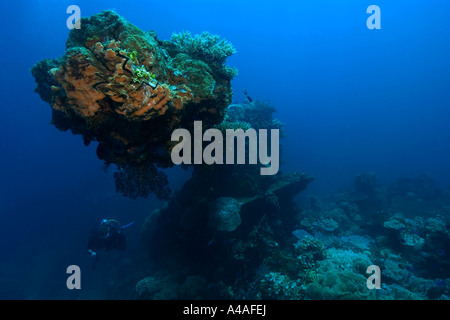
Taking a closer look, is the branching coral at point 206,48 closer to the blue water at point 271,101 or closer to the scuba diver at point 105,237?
the scuba diver at point 105,237

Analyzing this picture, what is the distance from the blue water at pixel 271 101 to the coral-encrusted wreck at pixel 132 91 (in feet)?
44.7

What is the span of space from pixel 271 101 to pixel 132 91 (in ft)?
286

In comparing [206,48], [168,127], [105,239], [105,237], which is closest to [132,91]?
[168,127]

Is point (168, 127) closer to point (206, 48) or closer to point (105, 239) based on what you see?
point (206, 48)

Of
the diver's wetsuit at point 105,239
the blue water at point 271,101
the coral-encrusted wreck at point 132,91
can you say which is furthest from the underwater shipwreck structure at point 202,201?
the blue water at point 271,101

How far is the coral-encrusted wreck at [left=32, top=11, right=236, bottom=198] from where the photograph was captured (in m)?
3.71

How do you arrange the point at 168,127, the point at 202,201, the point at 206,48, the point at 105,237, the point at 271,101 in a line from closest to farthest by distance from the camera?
1. the point at 168,127
2. the point at 206,48
3. the point at 202,201
4. the point at 105,237
5. the point at 271,101

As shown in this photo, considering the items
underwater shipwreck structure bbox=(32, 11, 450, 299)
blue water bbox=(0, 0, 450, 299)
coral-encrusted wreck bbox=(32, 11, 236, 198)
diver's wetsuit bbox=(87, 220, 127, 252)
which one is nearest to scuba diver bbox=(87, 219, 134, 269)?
diver's wetsuit bbox=(87, 220, 127, 252)

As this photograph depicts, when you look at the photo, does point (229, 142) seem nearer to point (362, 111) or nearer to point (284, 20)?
point (362, 111)

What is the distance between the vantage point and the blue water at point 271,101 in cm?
2350

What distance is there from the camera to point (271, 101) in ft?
281

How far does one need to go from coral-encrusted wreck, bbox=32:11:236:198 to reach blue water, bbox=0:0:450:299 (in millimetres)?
13610

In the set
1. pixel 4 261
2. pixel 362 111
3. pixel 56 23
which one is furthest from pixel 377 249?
pixel 362 111

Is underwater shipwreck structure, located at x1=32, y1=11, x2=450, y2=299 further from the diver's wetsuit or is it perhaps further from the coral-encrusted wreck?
the diver's wetsuit
